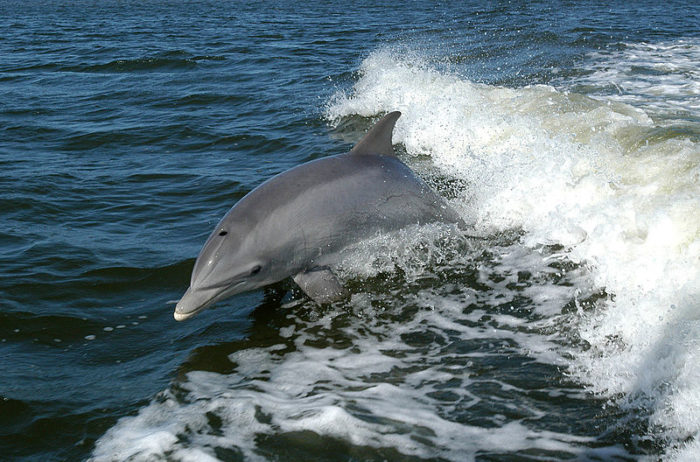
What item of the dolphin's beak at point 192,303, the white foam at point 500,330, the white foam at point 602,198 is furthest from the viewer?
the dolphin's beak at point 192,303

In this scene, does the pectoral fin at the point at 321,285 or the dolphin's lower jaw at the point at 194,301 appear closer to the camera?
the dolphin's lower jaw at the point at 194,301

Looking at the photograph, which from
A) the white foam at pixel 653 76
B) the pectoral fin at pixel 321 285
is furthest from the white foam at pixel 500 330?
the white foam at pixel 653 76

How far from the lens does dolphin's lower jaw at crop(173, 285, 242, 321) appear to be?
19.8 ft

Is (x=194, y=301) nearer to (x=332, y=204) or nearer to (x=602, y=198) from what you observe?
(x=332, y=204)

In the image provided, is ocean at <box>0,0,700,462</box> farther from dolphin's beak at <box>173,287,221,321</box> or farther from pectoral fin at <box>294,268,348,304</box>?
dolphin's beak at <box>173,287,221,321</box>

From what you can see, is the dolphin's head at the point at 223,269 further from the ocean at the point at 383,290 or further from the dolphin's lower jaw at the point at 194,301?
the ocean at the point at 383,290

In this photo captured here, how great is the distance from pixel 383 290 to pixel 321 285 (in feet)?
1.97

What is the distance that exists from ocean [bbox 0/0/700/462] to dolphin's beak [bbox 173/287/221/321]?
0.93ft

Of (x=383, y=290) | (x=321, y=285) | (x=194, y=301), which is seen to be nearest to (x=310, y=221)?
(x=321, y=285)

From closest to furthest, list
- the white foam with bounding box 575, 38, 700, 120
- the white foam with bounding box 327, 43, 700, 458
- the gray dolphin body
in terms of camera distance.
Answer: the white foam with bounding box 327, 43, 700, 458 < the gray dolphin body < the white foam with bounding box 575, 38, 700, 120

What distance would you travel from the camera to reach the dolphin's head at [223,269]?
20.0 feet

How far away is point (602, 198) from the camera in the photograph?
8.35 m

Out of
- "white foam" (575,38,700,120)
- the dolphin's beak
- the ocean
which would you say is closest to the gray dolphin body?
the dolphin's beak

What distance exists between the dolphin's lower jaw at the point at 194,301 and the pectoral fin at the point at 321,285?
2.72 ft
